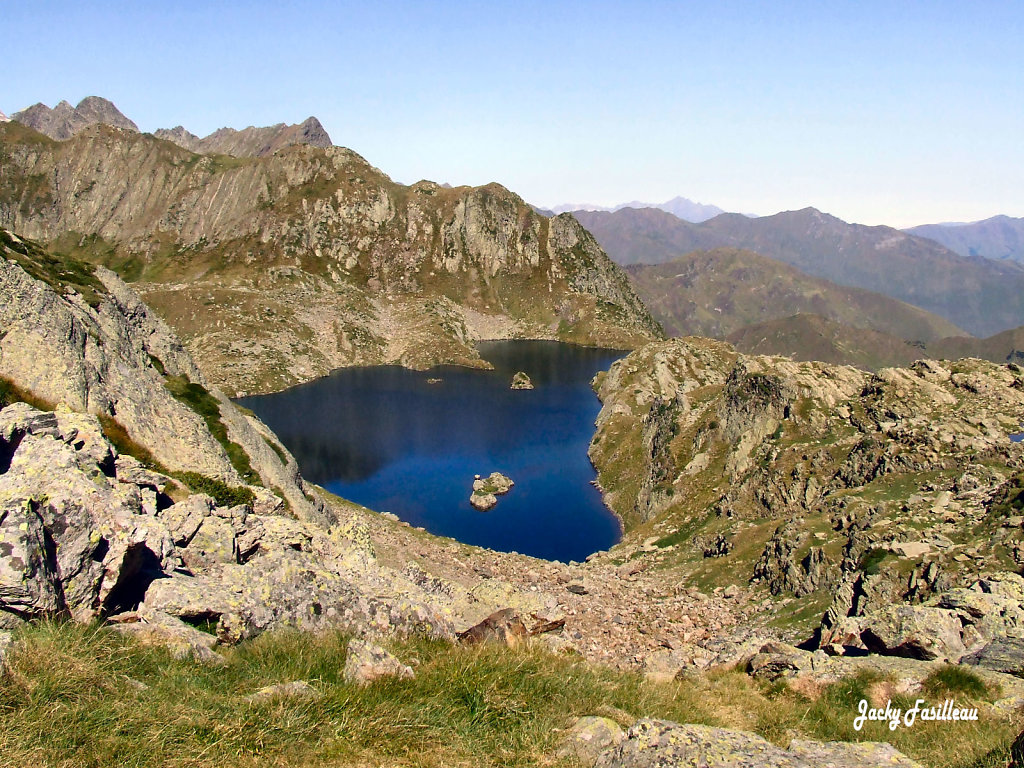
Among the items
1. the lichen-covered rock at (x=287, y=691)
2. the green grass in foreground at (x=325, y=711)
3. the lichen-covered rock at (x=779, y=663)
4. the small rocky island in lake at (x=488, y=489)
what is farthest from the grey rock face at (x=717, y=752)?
the small rocky island in lake at (x=488, y=489)

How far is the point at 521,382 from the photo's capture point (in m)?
167

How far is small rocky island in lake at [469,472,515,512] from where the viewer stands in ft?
280

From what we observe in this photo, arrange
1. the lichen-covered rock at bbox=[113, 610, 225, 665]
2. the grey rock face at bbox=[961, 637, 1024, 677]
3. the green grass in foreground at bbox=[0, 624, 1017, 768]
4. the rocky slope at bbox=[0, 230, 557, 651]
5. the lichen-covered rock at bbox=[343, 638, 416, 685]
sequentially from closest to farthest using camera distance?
the green grass in foreground at bbox=[0, 624, 1017, 768]
the lichen-covered rock at bbox=[343, 638, 416, 685]
the lichen-covered rock at bbox=[113, 610, 225, 665]
the rocky slope at bbox=[0, 230, 557, 651]
the grey rock face at bbox=[961, 637, 1024, 677]

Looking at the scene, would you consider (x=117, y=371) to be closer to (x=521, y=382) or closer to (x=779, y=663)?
(x=779, y=663)

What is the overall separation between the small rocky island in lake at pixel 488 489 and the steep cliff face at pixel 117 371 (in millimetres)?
34831

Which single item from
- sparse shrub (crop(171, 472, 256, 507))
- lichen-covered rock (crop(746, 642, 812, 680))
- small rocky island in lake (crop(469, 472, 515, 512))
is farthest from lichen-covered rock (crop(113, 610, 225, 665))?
small rocky island in lake (crop(469, 472, 515, 512))

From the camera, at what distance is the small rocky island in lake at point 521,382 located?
166 meters

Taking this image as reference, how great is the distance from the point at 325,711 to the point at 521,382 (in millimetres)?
157483

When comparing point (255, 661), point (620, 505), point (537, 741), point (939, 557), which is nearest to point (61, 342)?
point (255, 661)

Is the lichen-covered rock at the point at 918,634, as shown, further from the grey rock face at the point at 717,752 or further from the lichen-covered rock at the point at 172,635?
the lichen-covered rock at the point at 172,635

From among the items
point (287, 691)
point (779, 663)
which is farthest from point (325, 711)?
point (779, 663)

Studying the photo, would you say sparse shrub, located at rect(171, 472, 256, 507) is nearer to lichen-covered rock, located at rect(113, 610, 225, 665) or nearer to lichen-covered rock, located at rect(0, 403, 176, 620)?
lichen-covered rock, located at rect(0, 403, 176, 620)

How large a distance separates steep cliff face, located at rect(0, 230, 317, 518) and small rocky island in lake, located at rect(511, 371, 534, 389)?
112 meters

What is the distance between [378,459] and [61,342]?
7450 centimetres
